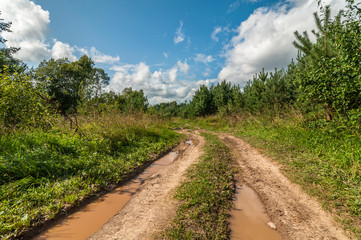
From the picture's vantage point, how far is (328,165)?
377 centimetres

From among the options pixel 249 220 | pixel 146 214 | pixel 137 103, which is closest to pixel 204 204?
pixel 249 220

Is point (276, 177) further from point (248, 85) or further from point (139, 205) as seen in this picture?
point (248, 85)

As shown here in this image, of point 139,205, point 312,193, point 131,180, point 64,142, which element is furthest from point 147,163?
point 312,193

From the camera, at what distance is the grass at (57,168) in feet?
7.80

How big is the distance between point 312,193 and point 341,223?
2.53ft

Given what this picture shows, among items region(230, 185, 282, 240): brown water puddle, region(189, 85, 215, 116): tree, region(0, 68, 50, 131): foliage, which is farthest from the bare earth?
region(189, 85, 215, 116): tree

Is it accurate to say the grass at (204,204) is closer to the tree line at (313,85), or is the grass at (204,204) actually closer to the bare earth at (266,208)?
the bare earth at (266,208)

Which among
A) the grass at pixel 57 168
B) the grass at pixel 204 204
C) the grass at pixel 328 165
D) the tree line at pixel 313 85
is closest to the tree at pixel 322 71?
the tree line at pixel 313 85

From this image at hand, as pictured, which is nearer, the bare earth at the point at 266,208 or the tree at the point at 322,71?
the bare earth at the point at 266,208

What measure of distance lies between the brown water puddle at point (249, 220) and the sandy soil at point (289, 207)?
5.1 inches

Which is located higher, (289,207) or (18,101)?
(18,101)

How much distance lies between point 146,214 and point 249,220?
67.5 inches

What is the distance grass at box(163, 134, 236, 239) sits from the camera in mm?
2027

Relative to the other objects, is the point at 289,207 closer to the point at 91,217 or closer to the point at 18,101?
the point at 91,217
